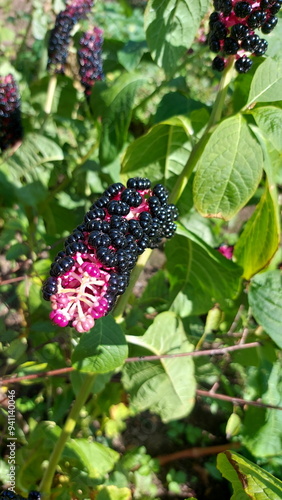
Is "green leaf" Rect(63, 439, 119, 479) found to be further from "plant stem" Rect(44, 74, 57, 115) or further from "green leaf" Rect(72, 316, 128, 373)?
"plant stem" Rect(44, 74, 57, 115)

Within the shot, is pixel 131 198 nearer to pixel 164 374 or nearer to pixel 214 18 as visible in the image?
pixel 214 18

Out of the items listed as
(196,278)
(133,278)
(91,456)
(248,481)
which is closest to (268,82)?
(133,278)

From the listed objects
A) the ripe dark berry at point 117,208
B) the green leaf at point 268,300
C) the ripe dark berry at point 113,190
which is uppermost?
the ripe dark berry at point 113,190

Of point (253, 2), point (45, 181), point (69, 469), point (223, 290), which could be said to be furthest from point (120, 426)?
point (253, 2)

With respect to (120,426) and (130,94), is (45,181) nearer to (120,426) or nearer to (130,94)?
(130,94)

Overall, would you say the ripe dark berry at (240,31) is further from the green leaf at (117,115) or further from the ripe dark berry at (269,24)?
the green leaf at (117,115)

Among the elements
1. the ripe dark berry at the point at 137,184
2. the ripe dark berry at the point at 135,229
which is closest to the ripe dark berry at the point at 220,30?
the ripe dark berry at the point at 137,184
